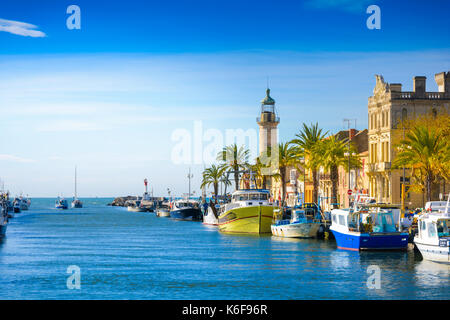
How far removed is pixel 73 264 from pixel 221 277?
15.7 metres

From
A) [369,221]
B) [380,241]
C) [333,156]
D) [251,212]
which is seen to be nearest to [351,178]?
[333,156]

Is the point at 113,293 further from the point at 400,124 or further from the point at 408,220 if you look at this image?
the point at 400,124

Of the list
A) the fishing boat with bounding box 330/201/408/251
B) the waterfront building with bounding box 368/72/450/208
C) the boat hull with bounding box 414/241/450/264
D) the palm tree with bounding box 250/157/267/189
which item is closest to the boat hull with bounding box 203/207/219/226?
the palm tree with bounding box 250/157/267/189

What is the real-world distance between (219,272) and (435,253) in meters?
15.4

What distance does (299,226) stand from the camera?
245 ft

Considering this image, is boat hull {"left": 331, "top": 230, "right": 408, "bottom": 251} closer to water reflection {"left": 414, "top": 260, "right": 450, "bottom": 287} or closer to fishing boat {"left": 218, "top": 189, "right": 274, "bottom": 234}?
water reflection {"left": 414, "top": 260, "right": 450, "bottom": 287}

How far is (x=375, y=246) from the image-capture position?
56000mm

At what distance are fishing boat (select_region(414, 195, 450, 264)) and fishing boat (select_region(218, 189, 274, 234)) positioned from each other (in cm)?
3661

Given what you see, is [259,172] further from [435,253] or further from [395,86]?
[435,253]

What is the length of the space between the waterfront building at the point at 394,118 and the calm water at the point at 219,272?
20132 millimetres

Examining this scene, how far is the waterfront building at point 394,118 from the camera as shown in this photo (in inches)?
3366

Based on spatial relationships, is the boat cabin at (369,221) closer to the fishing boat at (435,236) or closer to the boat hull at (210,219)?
the fishing boat at (435,236)

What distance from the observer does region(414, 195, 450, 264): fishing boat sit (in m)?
46.8

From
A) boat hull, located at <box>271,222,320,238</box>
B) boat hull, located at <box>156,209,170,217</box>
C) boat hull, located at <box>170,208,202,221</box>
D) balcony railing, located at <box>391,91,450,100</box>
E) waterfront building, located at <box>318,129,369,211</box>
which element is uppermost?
balcony railing, located at <box>391,91,450,100</box>
